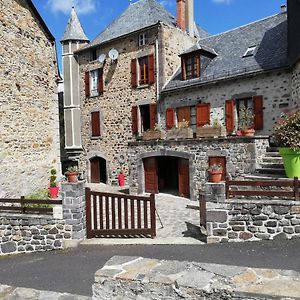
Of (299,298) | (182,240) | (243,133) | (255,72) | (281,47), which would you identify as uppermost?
(281,47)

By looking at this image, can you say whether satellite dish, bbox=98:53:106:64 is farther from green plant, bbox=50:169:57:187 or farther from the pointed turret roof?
green plant, bbox=50:169:57:187

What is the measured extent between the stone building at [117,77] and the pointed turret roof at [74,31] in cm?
6

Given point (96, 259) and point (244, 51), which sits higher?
point (244, 51)

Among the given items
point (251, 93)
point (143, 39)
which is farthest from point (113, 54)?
point (251, 93)

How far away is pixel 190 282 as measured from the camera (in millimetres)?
2361

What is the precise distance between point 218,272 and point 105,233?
17.6 ft

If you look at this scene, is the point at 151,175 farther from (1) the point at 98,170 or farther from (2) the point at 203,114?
(1) the point at 98,170

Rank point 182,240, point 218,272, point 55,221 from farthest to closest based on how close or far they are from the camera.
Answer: point 55,221, point 182,240, point 218,272

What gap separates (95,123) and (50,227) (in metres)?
12.1

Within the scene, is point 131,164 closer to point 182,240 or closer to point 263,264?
point 182,240

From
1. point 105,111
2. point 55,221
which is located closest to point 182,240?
point 55,221

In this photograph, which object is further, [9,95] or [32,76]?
[32,76]

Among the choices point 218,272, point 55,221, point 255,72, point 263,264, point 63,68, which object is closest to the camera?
point 218,272

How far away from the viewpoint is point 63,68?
19.4 meters
